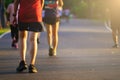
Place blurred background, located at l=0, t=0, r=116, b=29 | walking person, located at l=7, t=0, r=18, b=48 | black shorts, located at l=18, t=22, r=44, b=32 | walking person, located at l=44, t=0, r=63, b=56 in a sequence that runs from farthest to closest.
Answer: blurred background, located at l=0, t=0, r=116, b=29, walking person, located at l=7, t=0, r=18, b=48, walking person, located at l=44, t=0, r=63, b=56, black shorts, located at l=18, t=22, r=44, b=32

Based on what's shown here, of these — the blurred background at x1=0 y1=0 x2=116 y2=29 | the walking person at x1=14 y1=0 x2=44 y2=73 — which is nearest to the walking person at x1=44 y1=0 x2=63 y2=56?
the walking person at x1=14 y1=0 x2=44 y2=73

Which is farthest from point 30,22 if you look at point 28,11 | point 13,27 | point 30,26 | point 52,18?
point 13,27

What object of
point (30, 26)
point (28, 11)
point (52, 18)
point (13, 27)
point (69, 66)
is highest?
point (28, 11)

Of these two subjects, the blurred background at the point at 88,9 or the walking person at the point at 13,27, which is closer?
the walking person at the point at 13,27

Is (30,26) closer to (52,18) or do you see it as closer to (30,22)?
Answer: (30,22)

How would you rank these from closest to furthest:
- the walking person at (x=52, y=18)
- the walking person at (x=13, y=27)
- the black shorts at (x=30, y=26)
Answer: the black shorts at (x=30, y=26), the walking person at (x=52, y=18), the walking person at (x=13, y=27)

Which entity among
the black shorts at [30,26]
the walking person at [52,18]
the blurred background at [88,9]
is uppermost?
the black shorts at [30,26]

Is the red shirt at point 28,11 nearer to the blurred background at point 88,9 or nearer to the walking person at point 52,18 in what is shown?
the walking person at point 52,18

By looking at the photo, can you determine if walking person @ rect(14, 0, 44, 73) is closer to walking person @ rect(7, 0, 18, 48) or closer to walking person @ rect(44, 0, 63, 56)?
walking person @ rect(44, 0, 63, 56)

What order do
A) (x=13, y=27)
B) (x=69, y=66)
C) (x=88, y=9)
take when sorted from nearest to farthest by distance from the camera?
(x=69, y=66), (x=13, y=27), (x=88, y=9)

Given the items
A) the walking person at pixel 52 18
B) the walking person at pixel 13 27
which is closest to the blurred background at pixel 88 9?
the walking person at pixel 13 27

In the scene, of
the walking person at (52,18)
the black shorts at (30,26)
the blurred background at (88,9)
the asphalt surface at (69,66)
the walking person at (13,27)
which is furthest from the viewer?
the blurred background at (88,9)

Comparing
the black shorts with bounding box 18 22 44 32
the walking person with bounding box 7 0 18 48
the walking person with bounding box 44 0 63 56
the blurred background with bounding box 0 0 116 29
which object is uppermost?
the black shorts with bounding box 18 22 44 32

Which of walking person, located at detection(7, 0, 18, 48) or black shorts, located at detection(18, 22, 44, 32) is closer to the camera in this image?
black shorts, located at detection(18, 22, 44, 32)
